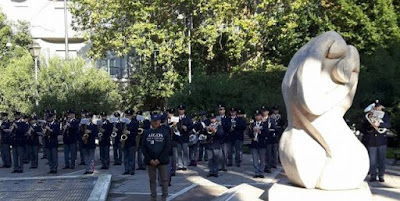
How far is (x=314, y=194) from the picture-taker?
8727 mm

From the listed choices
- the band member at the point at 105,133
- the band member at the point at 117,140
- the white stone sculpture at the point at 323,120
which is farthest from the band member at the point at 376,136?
the band member at the point at 105,133

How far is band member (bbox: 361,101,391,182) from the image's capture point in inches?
537

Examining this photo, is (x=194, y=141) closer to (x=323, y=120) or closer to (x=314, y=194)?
(x=323, y=120)

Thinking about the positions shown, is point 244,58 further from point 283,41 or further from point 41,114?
point 41,114

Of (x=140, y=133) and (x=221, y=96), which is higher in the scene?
(x=221, y=96)

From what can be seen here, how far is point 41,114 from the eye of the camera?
2712 centimetres

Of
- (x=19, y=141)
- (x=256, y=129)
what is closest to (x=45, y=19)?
(x=19, y=141)

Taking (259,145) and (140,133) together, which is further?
(140,133)

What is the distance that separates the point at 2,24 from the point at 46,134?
68.9 feet

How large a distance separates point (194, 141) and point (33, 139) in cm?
552

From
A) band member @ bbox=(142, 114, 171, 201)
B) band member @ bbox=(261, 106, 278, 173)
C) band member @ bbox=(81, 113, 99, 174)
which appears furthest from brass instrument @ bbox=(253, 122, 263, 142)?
band member @ bbox=(81, 113, 99, 174)

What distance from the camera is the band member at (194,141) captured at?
17.2 metres

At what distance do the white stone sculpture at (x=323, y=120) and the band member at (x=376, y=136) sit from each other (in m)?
4.72

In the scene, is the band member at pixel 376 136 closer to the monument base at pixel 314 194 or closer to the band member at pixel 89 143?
the monument base at pixel 314 194
